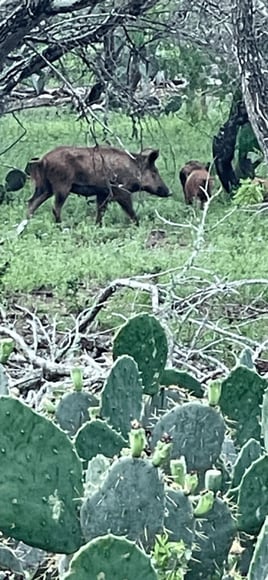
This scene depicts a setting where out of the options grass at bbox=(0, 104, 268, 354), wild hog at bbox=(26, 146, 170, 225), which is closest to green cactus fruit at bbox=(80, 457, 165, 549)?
grass at bbox=(0, 104, 268, 354)

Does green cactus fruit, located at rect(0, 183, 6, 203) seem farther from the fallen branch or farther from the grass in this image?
the fallen branch

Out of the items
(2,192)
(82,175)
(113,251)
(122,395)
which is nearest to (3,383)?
(122,395)

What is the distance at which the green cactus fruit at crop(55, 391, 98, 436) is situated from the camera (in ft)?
8.73

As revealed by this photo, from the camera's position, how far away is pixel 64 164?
12602 millimetres

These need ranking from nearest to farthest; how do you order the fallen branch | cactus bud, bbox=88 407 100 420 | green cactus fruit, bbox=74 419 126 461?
green cactus fruit, bbox=74 419 126 461
cactus bud, bbox=88 407 100 420
the fallen branch

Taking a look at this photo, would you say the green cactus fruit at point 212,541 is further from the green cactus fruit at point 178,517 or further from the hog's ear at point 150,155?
the hog's ear at point 150,155

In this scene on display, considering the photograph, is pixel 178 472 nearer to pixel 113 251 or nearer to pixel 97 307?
pixel 97 307

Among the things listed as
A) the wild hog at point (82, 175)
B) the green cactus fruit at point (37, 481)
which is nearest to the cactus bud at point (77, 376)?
the green cactus fruit at point (37, 481)

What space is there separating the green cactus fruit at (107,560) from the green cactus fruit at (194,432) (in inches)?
24.4

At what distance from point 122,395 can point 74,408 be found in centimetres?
16

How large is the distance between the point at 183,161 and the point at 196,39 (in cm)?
811

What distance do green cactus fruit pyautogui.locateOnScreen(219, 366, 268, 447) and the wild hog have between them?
374 inches

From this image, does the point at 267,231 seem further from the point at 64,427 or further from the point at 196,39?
the point at 64,427

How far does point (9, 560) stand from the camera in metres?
2.33
